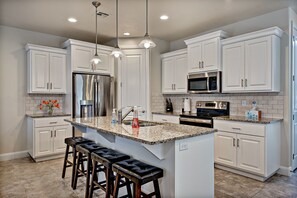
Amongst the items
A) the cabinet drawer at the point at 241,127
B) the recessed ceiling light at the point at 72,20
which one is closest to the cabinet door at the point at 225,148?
the cabinet drawer at the point at 241,127

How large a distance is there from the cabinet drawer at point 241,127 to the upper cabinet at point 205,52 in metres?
1.10

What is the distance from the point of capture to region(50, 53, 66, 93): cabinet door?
15.0 feet

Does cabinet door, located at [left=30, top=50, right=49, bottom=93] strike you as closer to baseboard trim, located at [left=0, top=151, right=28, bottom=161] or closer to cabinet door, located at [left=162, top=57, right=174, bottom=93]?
baseboard trim, located at [left=0, top=151, right=28, bottom=161]

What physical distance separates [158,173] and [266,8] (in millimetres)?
3321

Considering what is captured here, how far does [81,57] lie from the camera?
4.63 m

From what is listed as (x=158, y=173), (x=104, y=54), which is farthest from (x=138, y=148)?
(x=104, y=54)

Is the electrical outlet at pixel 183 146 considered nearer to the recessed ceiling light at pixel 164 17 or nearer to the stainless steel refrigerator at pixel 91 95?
the recessed ceiling light at pixel 164 17

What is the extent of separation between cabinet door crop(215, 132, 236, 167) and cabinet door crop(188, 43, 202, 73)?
4.86ft

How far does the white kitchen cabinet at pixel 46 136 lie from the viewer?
Result: 4.14 meters

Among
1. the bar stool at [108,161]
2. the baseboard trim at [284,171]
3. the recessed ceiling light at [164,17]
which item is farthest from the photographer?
the recessed ceiling light at [164,17]

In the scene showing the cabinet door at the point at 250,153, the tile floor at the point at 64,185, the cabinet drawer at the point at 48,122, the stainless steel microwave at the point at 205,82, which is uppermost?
the stainless steel microwave at the point at 205,82

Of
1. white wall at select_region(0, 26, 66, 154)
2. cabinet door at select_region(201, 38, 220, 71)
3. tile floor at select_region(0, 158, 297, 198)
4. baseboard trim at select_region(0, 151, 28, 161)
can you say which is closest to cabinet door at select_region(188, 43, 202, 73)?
cabinet door at select_region(201, 38, 220, 71)

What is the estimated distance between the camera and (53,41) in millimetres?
4922

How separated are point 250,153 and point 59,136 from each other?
12.2ft
